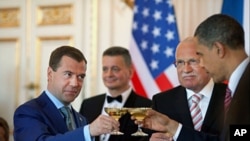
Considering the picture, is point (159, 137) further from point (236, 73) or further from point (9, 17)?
point (9, 17)

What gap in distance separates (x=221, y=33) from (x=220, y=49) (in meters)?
0.08

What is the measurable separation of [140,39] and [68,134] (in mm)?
2356

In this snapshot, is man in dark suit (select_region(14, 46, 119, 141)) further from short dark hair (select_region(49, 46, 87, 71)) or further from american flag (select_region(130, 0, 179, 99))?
american flag (select_region(130, 0, 179, 99))

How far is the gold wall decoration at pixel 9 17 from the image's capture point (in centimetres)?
528

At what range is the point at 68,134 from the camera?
2082mm

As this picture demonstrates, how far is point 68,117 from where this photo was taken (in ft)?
7.77

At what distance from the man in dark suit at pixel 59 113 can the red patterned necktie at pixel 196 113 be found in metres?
0.59

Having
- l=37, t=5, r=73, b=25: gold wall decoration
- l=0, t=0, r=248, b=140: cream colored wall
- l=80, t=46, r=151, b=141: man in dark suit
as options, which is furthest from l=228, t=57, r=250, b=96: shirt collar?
l=37, t=5, r=73, b=25: gold wall decoration

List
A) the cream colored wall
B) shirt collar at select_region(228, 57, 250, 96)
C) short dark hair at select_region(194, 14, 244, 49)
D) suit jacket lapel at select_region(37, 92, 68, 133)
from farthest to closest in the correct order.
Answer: the cream colored wall < suit jacket lapel at select_region(37, 92, 68, 133) < short dark hair at select_region(194, 14, 244, 49) < shirt collar at select_region(228, 57, 250, 96)

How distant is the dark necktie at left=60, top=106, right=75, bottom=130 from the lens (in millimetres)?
2342

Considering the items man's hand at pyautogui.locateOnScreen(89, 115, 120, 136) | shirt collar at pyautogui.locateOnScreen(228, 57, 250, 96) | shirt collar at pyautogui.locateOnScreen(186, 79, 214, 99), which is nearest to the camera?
shirt collar at pyautogui.locateOnScreen(228, 57, 250, 96)

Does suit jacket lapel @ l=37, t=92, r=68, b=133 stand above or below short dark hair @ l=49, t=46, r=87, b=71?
below

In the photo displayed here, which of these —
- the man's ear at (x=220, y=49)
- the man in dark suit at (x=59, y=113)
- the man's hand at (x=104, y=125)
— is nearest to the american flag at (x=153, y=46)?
the man in dark suit at (x=59, y=113)

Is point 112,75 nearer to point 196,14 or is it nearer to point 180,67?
point 180,67
